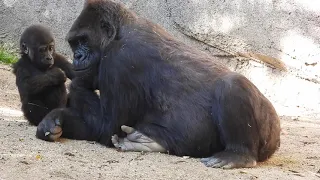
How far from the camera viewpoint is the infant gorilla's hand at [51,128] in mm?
4340

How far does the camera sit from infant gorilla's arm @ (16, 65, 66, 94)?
190 inches

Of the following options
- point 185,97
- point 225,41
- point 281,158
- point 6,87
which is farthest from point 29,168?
point 225,41

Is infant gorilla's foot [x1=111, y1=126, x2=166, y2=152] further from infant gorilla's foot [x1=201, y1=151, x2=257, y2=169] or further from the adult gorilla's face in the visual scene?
the adult gorilla's face

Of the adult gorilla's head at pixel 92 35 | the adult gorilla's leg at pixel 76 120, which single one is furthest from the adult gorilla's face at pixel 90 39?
the adult gorilla's leg at pixel 76 120

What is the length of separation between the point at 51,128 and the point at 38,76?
66 cm

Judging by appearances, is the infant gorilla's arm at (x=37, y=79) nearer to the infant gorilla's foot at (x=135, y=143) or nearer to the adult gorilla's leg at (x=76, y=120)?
the adult gorilla's leg at (x=76, y=120)

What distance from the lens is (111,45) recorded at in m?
4.29

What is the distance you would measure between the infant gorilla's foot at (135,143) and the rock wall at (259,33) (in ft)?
13.0

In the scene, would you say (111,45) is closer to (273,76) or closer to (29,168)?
(29,168)

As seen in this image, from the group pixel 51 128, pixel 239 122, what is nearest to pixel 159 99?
pixel 239 122

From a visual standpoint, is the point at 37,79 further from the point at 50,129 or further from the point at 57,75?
the point at 50,129

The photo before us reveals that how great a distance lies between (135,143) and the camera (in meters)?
4.18

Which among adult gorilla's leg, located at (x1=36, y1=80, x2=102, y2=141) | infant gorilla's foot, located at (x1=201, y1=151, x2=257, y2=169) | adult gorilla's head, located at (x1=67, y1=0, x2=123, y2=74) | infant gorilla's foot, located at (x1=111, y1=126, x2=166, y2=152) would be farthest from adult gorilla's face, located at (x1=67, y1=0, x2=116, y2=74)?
infant gorilla's foot, located at (x1=201, y1=151, x2=257, y2=169)

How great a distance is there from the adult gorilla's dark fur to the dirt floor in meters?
0.13
